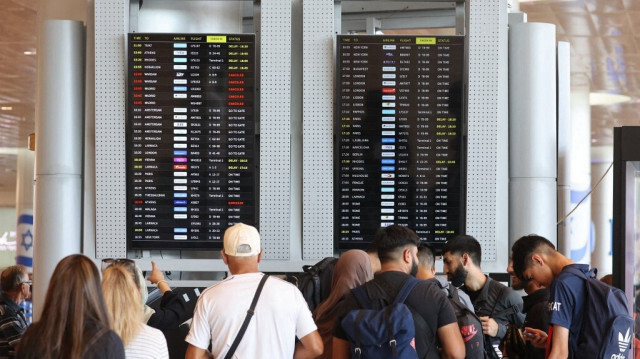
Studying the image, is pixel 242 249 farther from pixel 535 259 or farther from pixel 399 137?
pixel 399 137

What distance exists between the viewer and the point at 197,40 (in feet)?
20.6

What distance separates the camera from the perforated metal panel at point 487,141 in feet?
20.6

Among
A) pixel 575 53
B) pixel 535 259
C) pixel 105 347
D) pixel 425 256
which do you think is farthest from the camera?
pixel 575 53

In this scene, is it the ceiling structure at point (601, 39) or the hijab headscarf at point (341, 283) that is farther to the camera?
the ceiling structure at point (601, 39)

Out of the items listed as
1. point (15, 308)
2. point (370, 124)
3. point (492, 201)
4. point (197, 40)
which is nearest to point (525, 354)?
point (492, 201)

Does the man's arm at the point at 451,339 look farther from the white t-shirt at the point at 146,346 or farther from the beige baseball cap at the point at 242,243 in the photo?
the white t-shirt at the point at 146,346

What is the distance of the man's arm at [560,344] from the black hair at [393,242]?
2.53 feet

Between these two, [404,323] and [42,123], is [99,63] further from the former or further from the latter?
[404,323]

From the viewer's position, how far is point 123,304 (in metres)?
3.35

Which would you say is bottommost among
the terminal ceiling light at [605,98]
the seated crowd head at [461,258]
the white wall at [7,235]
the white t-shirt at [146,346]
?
the white wall at [7,235]

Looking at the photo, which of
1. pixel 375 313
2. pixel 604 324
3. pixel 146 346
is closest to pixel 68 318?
pixel 146 346

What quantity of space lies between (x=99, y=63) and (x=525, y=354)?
3.58 metres

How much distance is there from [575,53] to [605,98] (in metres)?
4.13

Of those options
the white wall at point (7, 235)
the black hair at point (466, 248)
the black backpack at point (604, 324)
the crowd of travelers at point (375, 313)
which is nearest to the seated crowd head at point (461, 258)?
the black hair at point (466, 248)
